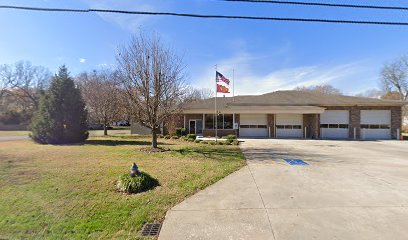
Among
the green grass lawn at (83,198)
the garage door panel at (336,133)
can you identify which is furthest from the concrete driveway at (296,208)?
the garage door panel at (336,133)

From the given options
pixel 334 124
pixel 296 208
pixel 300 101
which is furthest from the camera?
pixel 300 101

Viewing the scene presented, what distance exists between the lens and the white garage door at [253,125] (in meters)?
24.8

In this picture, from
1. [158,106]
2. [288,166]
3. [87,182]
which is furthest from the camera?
[158,106]

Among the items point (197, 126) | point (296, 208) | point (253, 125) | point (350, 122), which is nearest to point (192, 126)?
point (197, 126)

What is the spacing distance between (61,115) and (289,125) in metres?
22.7

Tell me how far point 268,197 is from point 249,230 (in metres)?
1.79

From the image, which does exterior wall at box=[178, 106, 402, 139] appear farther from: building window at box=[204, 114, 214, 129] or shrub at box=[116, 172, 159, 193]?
shrub at box=[116, 172, 159, 193]

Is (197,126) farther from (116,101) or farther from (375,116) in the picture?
(375,116)

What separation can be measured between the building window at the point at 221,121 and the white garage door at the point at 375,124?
14349mm

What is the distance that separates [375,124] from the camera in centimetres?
2334

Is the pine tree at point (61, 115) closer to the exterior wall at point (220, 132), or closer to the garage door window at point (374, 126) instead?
the exterior wall at point (220, 132)

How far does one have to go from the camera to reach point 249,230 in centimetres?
380

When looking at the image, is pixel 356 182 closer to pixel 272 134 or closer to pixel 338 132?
pixel 272 134

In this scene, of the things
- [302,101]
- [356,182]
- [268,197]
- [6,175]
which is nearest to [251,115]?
[302,101]
